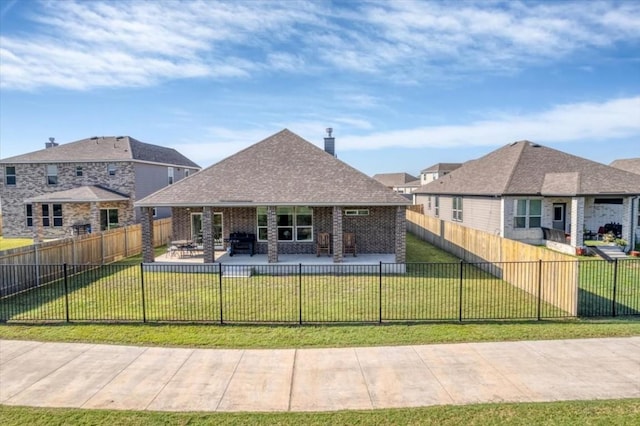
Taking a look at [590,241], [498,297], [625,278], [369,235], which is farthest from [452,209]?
[498,297]

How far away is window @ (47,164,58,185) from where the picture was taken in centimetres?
2902

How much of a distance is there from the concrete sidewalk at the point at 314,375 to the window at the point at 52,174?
78.1ft

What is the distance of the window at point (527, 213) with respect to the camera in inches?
911

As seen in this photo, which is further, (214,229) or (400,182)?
(400,182)

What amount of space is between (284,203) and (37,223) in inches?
767

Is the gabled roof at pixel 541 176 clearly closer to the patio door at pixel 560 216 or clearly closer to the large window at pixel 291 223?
the patio door at pixel 560 216

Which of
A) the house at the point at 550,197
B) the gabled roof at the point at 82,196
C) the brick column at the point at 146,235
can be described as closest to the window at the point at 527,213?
the house at the point at 550,197

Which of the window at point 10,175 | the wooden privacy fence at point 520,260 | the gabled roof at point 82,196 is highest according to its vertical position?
the window at point 10,175

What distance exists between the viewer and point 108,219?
28.3 m

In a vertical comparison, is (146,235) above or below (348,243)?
above

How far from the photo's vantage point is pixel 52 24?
487 inches

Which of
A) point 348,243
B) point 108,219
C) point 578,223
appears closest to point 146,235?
point 348,243

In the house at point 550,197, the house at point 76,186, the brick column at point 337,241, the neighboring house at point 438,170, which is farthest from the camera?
the neighboring house at point 438,170

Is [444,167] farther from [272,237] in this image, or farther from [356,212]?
[272,237]
